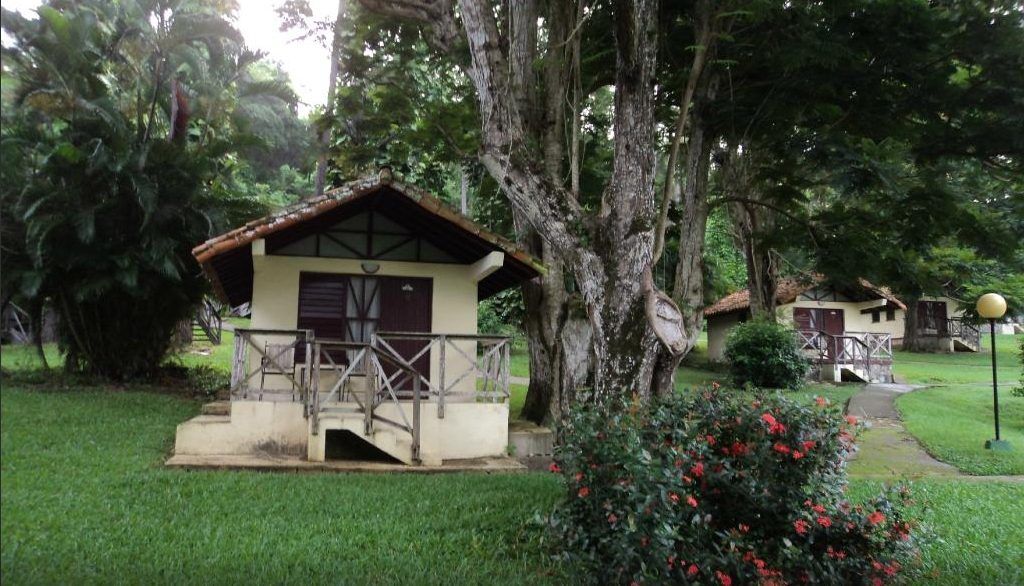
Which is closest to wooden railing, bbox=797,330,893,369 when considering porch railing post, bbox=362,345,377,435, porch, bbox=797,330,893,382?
porch, bbox=797,330,893,382

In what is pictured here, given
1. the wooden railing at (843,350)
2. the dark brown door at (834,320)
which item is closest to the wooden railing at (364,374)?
the wooden railing at (843,350)

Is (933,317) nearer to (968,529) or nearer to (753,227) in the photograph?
(753,227)

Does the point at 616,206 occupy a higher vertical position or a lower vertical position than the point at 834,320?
higher

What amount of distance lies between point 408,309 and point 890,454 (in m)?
8.13

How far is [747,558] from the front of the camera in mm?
4816

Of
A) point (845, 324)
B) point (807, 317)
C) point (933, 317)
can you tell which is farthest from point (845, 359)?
point (933, 317)

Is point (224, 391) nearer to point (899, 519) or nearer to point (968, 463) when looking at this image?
point (899, 519)

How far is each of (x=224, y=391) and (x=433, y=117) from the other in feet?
19.1

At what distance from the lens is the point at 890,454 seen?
11602mm

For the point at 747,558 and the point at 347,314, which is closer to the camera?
the point at 747,558

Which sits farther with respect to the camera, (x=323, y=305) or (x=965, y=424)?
(x=965, y=424)

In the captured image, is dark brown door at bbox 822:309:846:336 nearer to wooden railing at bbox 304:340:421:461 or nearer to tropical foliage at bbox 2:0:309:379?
wooden railing at bbox 304:340:421:461

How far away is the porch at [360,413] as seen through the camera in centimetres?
807

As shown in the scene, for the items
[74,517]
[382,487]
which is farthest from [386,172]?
[74,517]
